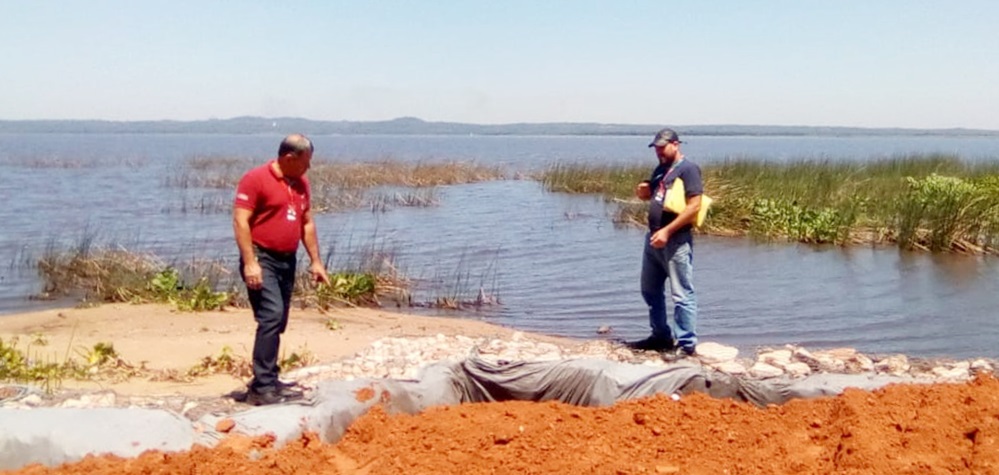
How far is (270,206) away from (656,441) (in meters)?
2.51

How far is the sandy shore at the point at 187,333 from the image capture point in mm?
6637

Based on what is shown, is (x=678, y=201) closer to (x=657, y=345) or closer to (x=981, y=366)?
(x=657, y=345)

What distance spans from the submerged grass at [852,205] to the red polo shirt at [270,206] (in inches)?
525

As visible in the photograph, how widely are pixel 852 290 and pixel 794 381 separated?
25.3 feet

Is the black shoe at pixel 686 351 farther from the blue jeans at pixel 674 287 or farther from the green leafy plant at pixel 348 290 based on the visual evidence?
the green leafy plant at pixel 348 290

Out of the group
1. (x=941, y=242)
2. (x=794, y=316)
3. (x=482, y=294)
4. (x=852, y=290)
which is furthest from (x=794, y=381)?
(x=941, y=242)

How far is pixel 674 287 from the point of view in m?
7.41

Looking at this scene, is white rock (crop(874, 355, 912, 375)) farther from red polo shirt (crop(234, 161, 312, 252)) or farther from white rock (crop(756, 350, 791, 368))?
red polo shirt (crop(234, 161, 312, 252))

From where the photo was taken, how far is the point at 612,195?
26.6m

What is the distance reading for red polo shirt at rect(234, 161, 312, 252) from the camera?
5473 millimetres

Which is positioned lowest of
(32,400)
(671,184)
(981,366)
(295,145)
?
(981,366)

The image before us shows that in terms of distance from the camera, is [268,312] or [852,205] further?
[852,205]

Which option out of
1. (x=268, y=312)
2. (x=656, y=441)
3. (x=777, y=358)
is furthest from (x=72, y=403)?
(x=777, y=358)

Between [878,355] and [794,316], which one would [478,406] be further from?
[794,316]
